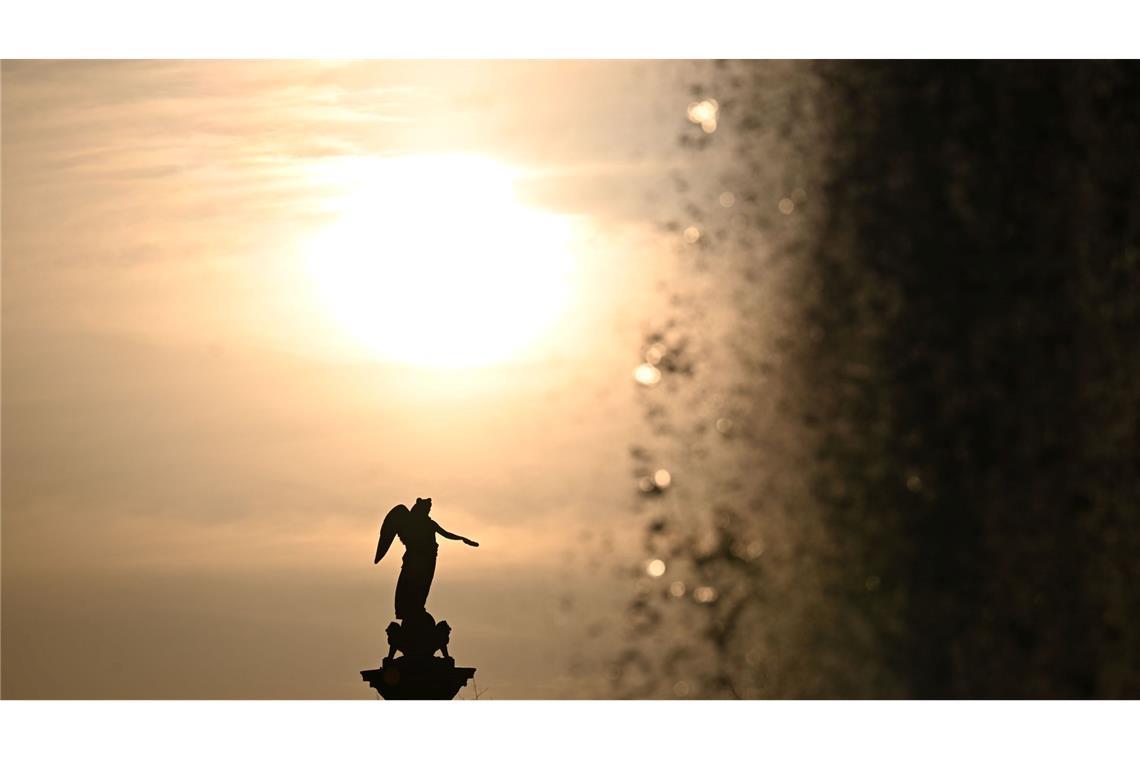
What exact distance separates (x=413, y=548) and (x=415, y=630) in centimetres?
61

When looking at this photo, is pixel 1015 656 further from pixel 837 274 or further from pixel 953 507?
pixel 837 274

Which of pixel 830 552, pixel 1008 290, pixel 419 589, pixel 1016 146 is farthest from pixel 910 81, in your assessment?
pixel 419 589

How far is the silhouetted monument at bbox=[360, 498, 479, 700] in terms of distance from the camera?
11961 millimetres

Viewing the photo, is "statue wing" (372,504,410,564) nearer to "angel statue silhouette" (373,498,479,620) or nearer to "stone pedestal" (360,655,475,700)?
"angel statue silhouette" (373,498,479,620)

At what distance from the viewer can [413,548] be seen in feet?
40.5

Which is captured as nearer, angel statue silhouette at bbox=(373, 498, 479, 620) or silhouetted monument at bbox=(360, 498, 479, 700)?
silhouetted monument at bbox=(360, 498, 479, 700)

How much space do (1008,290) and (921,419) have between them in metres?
0.83

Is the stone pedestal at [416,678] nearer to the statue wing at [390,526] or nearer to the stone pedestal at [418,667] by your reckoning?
the stone pedestal at [418,667]

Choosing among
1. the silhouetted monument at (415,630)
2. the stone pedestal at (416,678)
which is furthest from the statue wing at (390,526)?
the stone pedestal at (416,678)

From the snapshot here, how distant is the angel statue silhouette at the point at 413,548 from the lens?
1223cm

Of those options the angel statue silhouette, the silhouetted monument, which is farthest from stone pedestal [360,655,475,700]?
the angel statue silhouette

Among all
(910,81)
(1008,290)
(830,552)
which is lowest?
(830,552)

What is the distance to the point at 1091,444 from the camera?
893 cm

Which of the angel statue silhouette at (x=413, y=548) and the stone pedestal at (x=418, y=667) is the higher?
the angel statue silhouette at (x=413, y=548)
